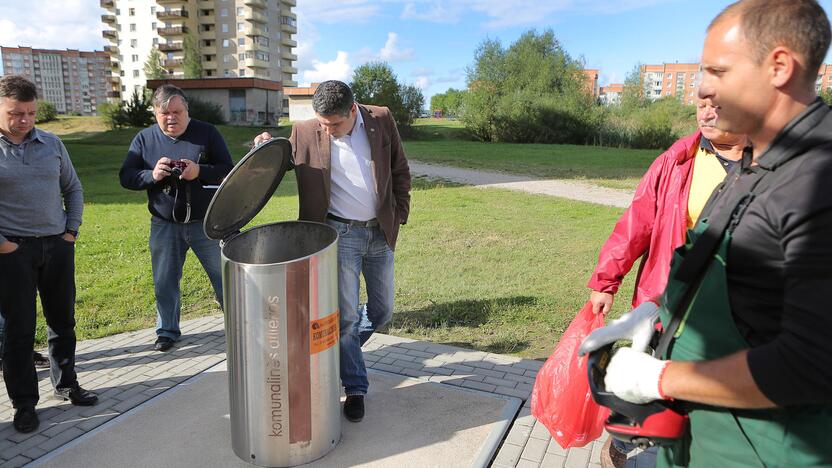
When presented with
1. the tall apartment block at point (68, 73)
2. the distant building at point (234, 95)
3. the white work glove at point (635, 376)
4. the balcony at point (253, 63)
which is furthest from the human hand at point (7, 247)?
the tall apartment block at point (68, 73)

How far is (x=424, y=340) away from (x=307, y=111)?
167ft

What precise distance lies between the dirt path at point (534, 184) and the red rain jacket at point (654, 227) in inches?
391

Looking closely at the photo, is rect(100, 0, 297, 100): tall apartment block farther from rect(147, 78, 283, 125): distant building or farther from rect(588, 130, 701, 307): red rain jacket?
rect(588, 130, 701, 307): red rain jacket

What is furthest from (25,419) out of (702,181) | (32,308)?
(702,181)

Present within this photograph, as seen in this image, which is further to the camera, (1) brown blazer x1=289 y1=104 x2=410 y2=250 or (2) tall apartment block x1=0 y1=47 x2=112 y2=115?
(2) tall apartment block x1=0 y1=47 x2=112 y2=115

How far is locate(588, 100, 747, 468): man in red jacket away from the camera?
2.61 metres

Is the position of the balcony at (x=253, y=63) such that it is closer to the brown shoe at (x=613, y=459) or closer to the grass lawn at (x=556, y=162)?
the grass lawn at (x=556, y=162)

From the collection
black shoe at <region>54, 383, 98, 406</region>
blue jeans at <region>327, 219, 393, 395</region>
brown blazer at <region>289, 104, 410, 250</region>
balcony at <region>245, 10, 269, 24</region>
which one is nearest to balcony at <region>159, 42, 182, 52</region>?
balcony at <region>245, 10, 269, 24</region>

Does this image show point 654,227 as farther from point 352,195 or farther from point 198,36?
point 198,36

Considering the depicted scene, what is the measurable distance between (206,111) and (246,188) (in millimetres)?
39621

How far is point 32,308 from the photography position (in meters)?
3.43

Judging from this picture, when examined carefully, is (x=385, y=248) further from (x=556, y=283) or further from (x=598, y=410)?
(x=556, y=283)

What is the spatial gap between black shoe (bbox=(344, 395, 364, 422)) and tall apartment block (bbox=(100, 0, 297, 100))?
7053 cm

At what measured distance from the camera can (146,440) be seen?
10.5ft
